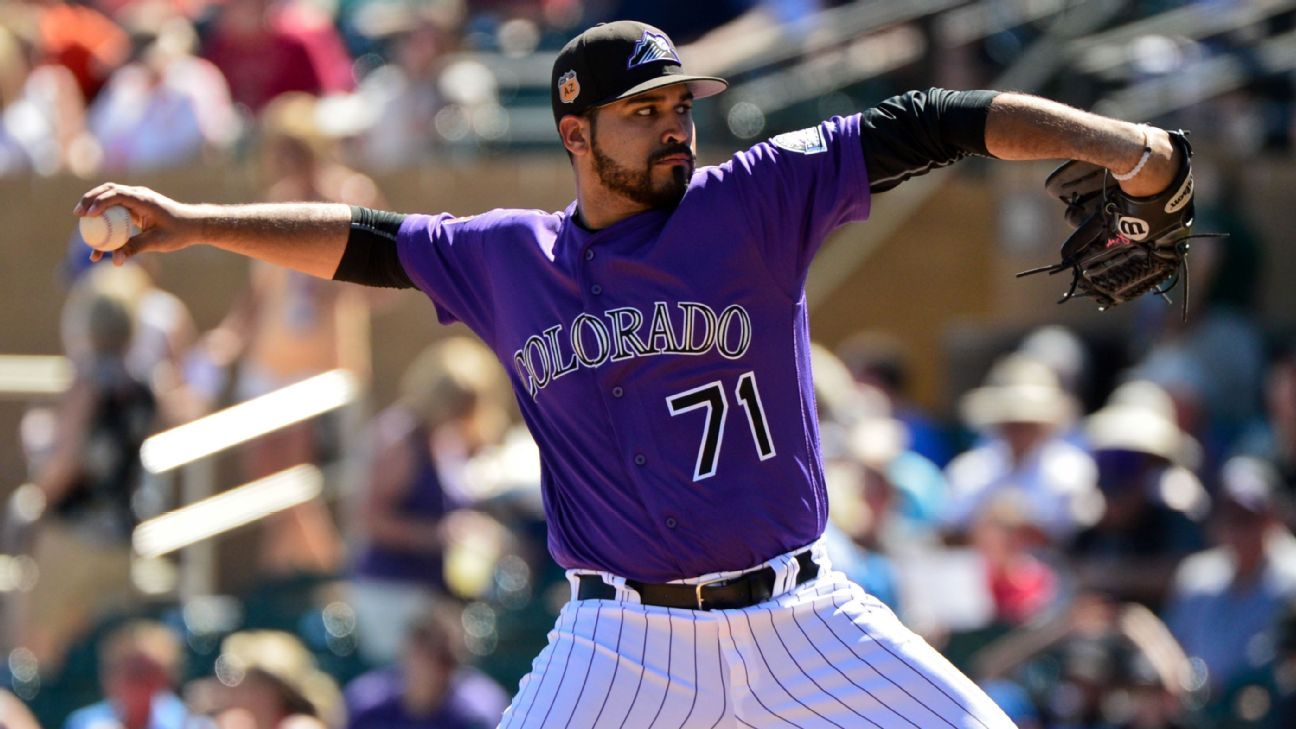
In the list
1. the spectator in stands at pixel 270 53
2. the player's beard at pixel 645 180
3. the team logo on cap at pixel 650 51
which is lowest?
the player's beard at pixel 645 180

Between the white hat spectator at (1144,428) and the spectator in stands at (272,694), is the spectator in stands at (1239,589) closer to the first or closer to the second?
the white hat spectator at (1144,428)

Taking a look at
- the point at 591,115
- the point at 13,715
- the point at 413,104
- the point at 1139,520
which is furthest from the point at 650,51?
the point at 413,104

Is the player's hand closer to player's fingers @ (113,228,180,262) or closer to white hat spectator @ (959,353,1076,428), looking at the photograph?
player's fingers @ (113,228,180,262)

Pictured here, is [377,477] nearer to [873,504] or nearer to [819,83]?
[873,504]

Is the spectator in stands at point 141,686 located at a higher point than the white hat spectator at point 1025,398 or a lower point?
lower

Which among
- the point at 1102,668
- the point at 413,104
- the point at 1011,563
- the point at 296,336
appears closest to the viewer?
the point at 1102,668

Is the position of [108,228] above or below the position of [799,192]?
above

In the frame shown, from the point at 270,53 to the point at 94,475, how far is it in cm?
307

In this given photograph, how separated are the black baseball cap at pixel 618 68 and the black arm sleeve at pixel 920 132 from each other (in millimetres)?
334

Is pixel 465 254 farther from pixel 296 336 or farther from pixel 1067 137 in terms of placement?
pixel 296 336

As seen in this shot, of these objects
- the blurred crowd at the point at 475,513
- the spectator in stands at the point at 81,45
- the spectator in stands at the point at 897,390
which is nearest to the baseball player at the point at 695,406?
the blurred crowd at the point at 475,513

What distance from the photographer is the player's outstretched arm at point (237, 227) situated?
409cm

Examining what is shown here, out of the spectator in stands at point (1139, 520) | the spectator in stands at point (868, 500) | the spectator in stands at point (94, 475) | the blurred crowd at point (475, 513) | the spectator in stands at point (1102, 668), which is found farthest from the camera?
the spectator in stands at point (94, 475)

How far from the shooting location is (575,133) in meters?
4.23
